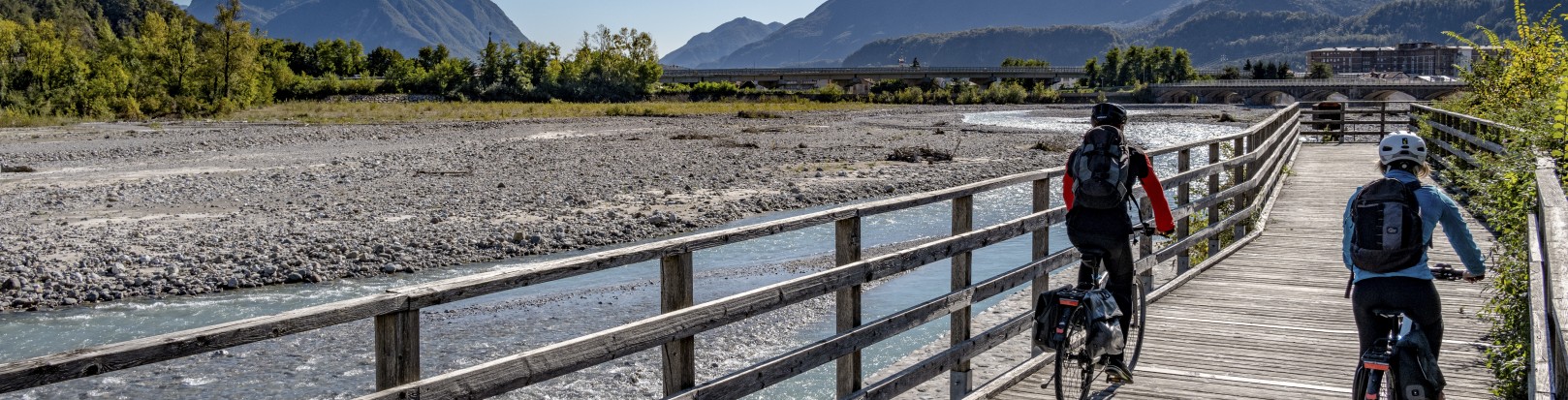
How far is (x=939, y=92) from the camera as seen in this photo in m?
136

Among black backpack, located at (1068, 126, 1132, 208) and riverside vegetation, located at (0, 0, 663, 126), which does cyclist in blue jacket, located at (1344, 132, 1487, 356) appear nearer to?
black backpack, located at (1068, 126, 1132, 208)

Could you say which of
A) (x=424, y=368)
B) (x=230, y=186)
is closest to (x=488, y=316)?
(x=424, y=368)

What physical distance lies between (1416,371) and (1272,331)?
3.87 meters

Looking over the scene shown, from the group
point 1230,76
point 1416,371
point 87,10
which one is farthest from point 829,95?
point 1416,371

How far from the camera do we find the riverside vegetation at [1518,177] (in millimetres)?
6215

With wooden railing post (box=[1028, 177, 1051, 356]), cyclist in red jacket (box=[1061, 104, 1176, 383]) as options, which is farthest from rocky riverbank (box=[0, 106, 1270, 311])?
cyclist in red jacket (box=[1061, 104, 1176, 383])

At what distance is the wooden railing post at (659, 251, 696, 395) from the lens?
15.1ft

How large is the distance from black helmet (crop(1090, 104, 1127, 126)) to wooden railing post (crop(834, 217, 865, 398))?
4.13ft

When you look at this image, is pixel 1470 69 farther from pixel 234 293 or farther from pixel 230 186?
pixel 230 186

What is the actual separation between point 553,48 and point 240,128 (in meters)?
72.7

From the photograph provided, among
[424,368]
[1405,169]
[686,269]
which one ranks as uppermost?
[1405,169]

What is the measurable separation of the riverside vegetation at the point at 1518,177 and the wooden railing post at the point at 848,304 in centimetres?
291

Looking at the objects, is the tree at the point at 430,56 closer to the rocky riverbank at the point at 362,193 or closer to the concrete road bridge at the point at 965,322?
the rocky riverbank at the point at 362,193

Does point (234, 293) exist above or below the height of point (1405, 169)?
below
